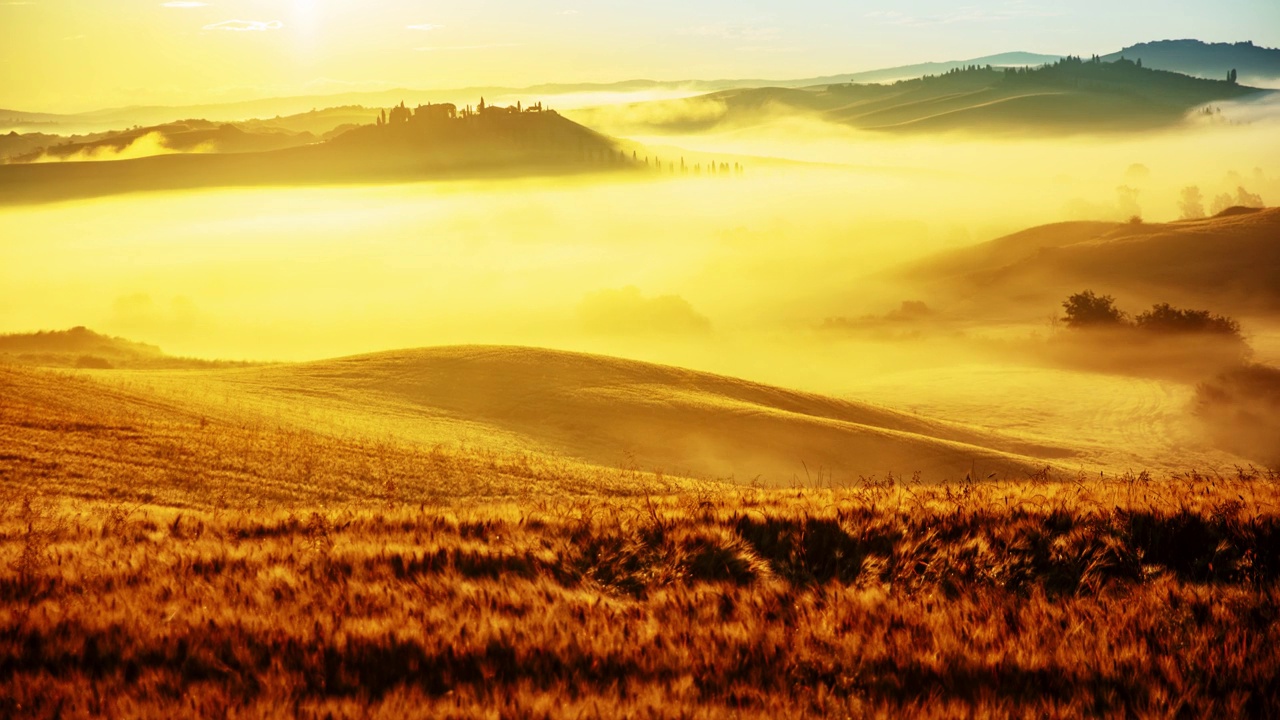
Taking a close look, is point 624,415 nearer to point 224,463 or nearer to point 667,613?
point 224,463

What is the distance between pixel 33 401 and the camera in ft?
101

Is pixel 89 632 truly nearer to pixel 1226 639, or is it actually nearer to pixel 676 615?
pixel 676 615

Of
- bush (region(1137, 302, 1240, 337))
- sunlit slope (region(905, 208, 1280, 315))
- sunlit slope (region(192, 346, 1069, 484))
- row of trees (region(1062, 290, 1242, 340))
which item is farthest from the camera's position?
sunlit slope (region(905, 208, 1280, 315))

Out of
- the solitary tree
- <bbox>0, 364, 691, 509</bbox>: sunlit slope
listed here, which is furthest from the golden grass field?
the solitary tree

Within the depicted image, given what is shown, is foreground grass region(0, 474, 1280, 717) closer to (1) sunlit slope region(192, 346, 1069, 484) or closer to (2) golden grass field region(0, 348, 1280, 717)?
(2) golden grass field region(0, 348, 1280, 717)

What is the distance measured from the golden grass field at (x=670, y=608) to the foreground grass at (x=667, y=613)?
0.08ft

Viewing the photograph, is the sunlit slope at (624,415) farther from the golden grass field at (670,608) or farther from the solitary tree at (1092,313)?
the solitary tree at (1092,313)

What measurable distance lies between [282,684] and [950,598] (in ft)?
15.2

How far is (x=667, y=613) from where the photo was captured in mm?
6398

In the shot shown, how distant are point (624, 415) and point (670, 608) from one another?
40.7 metres

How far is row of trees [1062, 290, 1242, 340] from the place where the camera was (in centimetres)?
10838

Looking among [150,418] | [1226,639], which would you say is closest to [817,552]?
[1226,639]

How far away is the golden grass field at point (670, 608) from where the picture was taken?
201 inches

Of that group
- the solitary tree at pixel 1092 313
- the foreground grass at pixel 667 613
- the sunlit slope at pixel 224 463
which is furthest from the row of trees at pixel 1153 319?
the foreground grass at pixel 667 613
